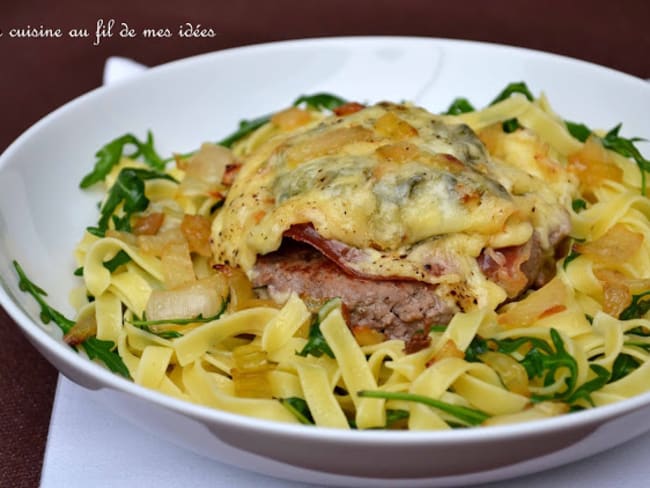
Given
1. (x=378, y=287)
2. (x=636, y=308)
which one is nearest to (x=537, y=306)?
(x=636, y=308)

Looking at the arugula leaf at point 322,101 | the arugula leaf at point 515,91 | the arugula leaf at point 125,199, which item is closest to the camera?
the arugula leaf at point 125,199

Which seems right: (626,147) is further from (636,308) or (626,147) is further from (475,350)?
(475,350)

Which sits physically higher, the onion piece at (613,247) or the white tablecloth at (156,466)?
the onion piece at (613,247)

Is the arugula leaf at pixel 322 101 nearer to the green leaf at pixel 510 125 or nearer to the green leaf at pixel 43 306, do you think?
the green leaf at pixel 510 125

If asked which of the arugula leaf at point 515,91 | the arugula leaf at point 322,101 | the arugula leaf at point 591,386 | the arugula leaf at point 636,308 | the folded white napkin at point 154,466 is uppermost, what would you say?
the arugula leaf at point 515,91

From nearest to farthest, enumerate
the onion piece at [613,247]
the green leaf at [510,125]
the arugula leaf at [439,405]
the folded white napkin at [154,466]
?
the arugula leaf at [439,405]
the folded white napkin at [154,466]
the onion piece at [613,247]
the green leaf at [510,125]

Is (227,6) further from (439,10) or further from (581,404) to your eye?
(581,404)

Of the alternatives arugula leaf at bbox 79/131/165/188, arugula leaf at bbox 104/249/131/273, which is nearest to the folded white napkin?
arugula leaf at bbox 104/249/131/273

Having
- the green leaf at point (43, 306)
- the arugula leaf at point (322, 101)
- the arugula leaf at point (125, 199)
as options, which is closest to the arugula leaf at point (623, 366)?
the green leaf at point (43, 306)
